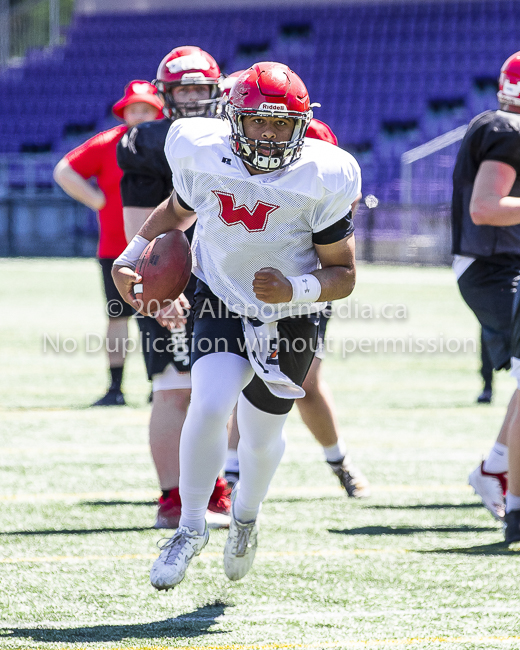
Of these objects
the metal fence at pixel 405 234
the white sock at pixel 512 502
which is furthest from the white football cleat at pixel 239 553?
the metal fence at pixel 405 234

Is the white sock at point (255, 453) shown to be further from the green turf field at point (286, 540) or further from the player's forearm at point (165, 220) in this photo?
the player's forearm at point (165, 220)

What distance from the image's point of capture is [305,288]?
2576mm

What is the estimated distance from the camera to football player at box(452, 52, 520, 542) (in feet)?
11.1

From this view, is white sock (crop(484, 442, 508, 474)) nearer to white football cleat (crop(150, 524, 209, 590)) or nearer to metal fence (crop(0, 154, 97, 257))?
white football cleat (crop(150, 524, 209, 590))

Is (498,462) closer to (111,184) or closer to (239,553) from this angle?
(239,553)

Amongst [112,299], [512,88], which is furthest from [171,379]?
[112,299]

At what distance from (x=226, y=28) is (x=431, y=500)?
21896 millimetres

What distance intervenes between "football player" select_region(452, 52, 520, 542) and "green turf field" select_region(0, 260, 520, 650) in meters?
0.24

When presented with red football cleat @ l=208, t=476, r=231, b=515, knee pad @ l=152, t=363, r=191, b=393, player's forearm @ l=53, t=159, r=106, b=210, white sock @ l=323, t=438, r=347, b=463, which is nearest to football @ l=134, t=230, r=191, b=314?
knee pad @ l=152, t=363, r=191, b=393

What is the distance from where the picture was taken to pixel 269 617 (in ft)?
8.18

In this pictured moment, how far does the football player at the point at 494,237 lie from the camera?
3.38 metres

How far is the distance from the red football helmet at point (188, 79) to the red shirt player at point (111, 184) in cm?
139

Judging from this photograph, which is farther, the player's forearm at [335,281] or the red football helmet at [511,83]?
the red football helmet at [511,83]

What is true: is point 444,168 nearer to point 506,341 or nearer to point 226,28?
point 226,28
